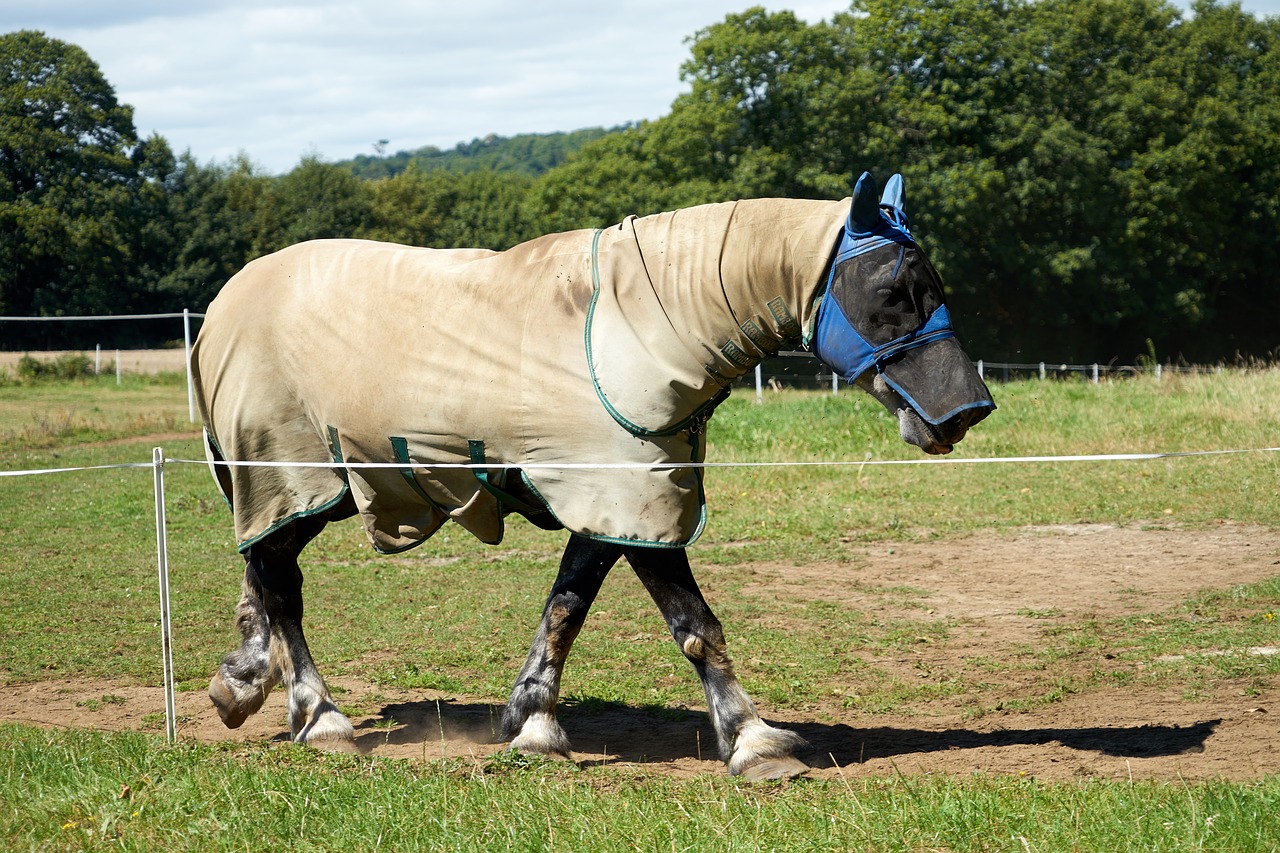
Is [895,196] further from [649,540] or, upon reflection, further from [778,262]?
→ [649,540]

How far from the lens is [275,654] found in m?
5.19

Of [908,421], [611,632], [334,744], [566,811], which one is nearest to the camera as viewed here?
[566,811]

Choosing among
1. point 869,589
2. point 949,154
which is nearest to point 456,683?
point 869,589

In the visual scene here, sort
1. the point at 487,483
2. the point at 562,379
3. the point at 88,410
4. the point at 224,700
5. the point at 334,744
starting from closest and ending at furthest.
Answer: the point at 562,379 → the point at 487,483 → the point at 334,744 → the point at 224,700 → the point at 88,410

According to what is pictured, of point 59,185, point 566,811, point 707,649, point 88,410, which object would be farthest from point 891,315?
point 59,185

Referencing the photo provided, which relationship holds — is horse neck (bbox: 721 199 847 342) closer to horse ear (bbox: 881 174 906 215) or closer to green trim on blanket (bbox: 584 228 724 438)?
horse ear (bbox: 881 174 906 215)

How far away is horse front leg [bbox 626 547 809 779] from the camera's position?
4406 mm

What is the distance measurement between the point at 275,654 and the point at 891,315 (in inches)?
121

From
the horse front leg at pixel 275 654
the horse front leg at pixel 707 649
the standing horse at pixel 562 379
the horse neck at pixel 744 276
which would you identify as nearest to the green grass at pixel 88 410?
the horse front leg at pixel 275 654

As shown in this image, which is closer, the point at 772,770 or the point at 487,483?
the point at 772,770

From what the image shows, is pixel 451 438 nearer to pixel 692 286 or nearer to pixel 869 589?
pixel 692 286

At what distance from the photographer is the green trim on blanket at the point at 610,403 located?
4289 millimetres

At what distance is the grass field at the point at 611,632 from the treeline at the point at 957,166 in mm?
19819

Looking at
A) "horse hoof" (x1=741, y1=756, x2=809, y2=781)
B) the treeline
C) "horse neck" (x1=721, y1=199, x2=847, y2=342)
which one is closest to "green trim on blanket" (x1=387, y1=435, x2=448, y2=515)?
"horse neck" (x1=721, y1=199, x2=847, y2=342)
